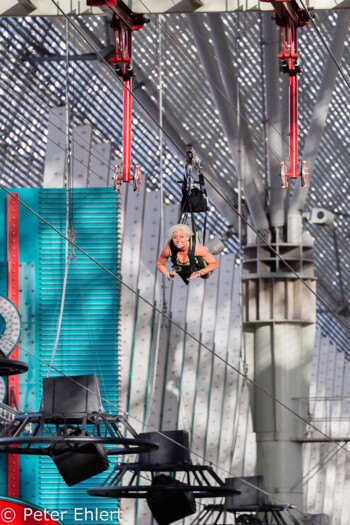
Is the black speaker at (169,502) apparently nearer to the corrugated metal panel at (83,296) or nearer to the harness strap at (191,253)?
the harness strap at (191,253)

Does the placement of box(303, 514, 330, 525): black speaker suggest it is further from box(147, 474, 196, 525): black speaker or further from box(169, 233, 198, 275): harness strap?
box(169, 233, 198, 275): harness strap

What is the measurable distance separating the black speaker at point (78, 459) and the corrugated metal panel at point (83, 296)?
5740mm

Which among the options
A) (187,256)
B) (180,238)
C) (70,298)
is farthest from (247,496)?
(180,238)

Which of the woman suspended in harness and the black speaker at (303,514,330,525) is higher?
the woman suspended in harness

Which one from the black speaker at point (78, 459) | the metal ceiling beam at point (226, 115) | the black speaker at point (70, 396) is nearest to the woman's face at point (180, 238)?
the black speaker at point (70, 396)

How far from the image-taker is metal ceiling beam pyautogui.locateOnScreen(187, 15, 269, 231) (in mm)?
21062

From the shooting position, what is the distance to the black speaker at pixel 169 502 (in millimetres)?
17125

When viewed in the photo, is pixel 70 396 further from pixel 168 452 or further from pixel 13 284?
pixel 13 284

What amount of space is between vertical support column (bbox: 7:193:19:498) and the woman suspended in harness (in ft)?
24.0

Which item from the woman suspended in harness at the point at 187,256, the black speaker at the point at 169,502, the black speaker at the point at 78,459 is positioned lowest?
the black speaker at the point at 169,502

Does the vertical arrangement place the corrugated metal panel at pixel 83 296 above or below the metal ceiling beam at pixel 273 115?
below

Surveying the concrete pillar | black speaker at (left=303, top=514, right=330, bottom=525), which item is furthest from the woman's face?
black speaker at (left=303, top=514, right=330, bottom=525)

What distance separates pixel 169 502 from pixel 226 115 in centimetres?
752

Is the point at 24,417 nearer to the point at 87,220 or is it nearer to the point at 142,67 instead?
the point at 87,220
